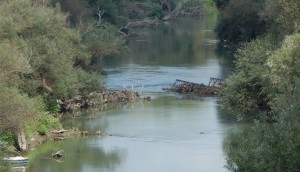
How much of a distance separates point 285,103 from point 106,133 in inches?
704

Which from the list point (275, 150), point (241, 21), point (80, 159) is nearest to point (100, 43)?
point (80, 159)

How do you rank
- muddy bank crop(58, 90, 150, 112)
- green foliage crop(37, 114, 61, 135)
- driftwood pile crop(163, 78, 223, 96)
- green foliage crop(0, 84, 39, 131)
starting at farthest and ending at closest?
driftwood pile crop(163, 78, 223, 96) < muddy bank crop(58, 90, 150, 112) < green foliage crop(37, 114, 61, 135) < green foliage crop(0, 84, 39, 131)

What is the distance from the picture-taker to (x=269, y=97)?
143ft

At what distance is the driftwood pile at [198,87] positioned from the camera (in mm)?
61156

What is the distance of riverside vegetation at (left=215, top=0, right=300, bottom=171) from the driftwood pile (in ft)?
21.4

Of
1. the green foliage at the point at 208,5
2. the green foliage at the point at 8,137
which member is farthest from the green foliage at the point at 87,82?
the green foliage at the point at 208,5

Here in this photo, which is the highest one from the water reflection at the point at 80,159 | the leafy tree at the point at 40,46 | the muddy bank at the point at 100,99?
the leafy tree at the point at 40,46

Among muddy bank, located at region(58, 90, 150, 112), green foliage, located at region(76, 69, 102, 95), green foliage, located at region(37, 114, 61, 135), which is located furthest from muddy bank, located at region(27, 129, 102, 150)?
green foliage, located at region(76, 69, 102, 95)

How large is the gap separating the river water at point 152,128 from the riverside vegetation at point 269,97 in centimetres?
182

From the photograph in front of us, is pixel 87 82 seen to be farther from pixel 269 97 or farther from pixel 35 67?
pixel 269 97

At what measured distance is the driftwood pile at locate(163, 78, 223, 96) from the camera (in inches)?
2408

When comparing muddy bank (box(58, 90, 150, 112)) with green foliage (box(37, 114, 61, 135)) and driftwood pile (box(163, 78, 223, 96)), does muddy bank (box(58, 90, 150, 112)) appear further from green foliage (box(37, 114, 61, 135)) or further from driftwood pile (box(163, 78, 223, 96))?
green foliage (box(37, 114, 61, 135))

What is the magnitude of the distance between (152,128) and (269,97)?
8528mm

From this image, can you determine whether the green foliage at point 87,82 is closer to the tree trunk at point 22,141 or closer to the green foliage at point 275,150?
the tree trunk at point 22,141
